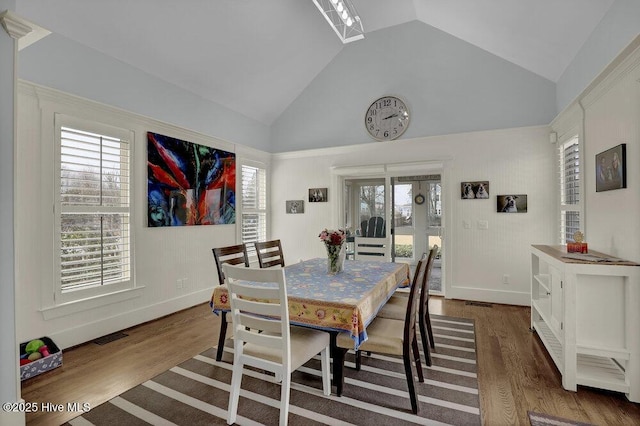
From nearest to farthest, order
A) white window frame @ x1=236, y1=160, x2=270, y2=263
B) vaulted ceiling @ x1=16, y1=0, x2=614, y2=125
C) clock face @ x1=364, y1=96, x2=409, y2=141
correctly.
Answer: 1. vaulted ceiling @ x1=16, y1=0, x2=614, y2=125
2. clock face @ x1=364, y1=96, x2=409, y2=141
3. white window frame @ x1=236, y1=160, x2=270, y2=263

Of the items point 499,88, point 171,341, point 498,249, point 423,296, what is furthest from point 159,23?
point 498,249

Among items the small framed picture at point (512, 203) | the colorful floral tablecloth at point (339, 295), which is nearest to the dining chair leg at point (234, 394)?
the colorful floral tablecloth at point (339, 295)

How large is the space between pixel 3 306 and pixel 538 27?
4.88 m

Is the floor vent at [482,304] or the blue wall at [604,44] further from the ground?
the blue wall at [604,44]

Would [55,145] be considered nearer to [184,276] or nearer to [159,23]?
[159,23]

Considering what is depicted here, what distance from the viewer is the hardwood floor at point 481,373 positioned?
1.99 metres

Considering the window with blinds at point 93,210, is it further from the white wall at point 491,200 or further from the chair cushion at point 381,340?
the white wall at point 491,200

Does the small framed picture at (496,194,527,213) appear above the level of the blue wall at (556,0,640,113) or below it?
below

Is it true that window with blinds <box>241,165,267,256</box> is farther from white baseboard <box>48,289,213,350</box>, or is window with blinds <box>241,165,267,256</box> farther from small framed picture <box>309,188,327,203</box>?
white baseboard <box>48,289,213,350</box>

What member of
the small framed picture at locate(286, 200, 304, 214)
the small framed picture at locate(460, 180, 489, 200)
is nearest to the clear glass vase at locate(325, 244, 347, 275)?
the small framed picture at locate(460, 180, 489, 200)

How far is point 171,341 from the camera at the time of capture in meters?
3.10

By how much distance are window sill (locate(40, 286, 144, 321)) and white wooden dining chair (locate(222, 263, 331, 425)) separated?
2.05m

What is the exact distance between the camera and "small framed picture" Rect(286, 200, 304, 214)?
5645 mm

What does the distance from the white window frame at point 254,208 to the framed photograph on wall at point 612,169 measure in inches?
172
